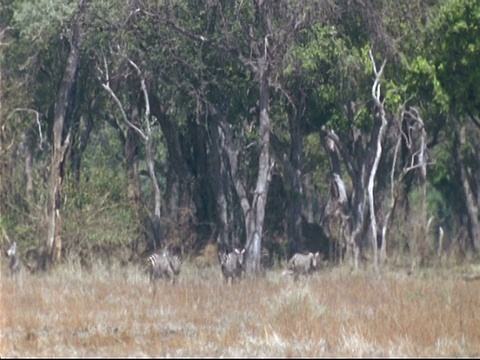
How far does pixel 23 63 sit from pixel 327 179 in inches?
684

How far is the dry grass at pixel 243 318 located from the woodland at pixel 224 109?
475 cm

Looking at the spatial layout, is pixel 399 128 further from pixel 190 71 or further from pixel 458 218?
pixel 458 218

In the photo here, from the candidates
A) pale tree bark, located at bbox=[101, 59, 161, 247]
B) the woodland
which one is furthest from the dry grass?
pale tree bark, located at bbox=[101, 59, 161, 247]

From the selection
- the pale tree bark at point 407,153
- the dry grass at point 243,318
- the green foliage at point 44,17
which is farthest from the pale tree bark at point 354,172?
the green foliage at point 44,17

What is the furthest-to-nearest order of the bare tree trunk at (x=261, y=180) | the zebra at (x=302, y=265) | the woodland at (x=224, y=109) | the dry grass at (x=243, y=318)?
the woodland at (x=224, y=109)
the bare tree trunk at (x=261, y=180)
the zebra at (x=302, y=265)
the dry grass at (x=243, y=318)

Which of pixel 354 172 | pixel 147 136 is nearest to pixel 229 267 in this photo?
pixel 147 136

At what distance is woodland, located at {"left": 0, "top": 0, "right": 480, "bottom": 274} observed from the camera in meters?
24.7

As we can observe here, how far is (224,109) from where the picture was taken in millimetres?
28250

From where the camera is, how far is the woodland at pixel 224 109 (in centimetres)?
2472

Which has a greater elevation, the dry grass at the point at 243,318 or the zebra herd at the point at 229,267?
the zebra herd at the point at 229,267

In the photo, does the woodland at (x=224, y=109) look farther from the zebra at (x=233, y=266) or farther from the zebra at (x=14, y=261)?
the zebra at (x=14, y=261)

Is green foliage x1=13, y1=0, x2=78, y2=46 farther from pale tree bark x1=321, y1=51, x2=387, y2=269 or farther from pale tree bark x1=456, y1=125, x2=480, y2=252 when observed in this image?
pale tree bark x1=456, y1=125, x2=480, y2=252

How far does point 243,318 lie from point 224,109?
13047 millimetres

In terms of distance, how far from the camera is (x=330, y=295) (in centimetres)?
1848
